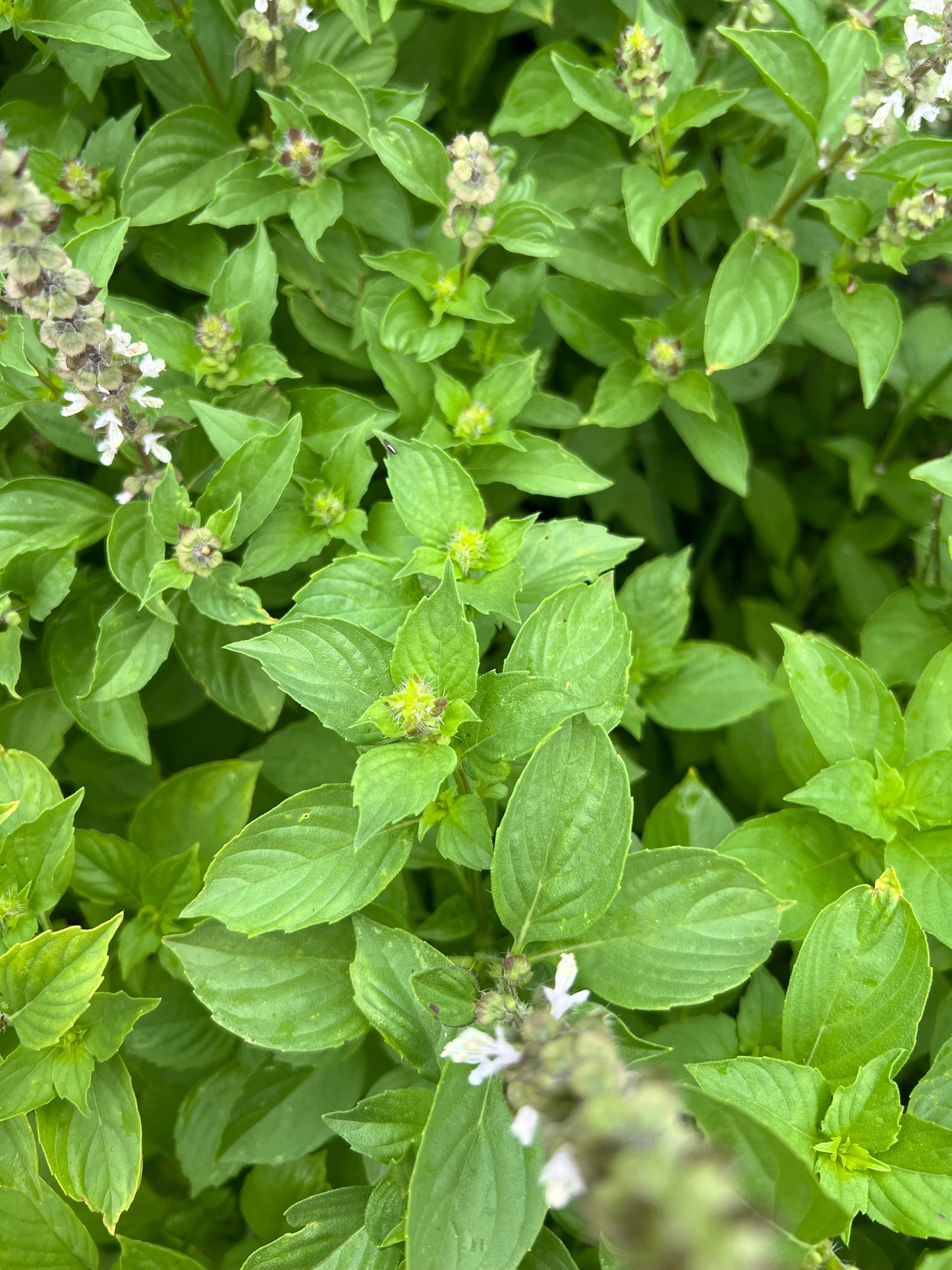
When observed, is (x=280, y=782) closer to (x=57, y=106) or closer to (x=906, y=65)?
(x=57, y=106)

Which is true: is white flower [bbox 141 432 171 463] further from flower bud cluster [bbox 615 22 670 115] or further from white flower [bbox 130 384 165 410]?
flower bud cluster [bbox 615 22 670 115]

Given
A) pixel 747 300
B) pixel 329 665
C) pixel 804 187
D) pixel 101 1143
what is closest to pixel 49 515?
pixel 329 665

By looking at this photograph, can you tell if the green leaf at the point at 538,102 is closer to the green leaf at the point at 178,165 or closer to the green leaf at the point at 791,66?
the green leaf at the point at 791,66

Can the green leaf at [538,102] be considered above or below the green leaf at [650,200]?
above

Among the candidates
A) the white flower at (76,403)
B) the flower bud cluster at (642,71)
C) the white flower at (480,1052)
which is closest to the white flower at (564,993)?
the white flower at (480,1052)

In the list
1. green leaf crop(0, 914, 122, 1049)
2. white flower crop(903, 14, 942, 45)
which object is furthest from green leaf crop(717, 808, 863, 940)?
white flower crop(903, 14, 942, 45)

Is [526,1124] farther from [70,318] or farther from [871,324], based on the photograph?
[871,324]
